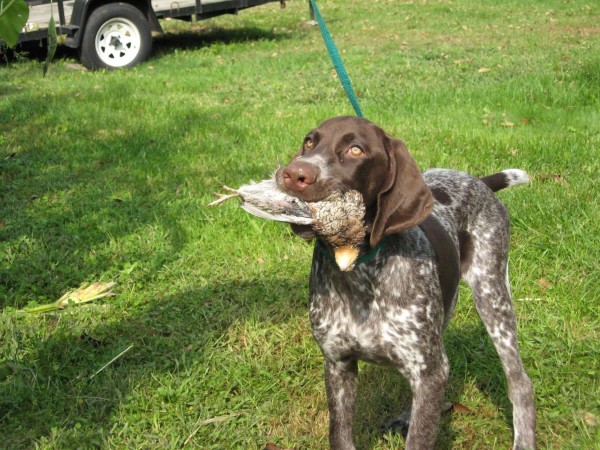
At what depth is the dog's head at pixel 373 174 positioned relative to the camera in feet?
9.57

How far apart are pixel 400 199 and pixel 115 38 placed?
34.4ft

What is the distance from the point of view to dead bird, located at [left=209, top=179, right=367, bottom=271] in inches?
108

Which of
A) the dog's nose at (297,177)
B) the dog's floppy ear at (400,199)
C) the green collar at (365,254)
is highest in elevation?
the dog's nose at (297,177)

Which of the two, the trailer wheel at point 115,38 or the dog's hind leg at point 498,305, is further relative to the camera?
the trailer wheel at point 115,38

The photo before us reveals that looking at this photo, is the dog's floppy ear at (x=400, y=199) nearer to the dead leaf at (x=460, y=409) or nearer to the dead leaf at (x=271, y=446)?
the dead leaf at (x=271, y=446)

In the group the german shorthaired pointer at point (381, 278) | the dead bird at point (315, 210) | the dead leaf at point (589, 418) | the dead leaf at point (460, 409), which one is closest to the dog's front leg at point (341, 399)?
the german shorthaired pointer at point (381, 278)

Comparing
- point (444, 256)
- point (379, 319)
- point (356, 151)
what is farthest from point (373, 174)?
point (444, 256)

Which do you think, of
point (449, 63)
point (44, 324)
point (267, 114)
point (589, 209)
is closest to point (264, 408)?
point (44, 324)

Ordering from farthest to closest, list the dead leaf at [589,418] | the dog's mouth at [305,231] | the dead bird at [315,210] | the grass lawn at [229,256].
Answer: the grass lawn at [229,256], the dead leaf at [589,418], the dog's mouth at [305,231], the dead bird at [315,210]

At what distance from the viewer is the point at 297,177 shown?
2764 millimetres

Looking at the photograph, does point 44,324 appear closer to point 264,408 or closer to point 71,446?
point 71,446

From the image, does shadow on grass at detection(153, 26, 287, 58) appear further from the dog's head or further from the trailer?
the dog's head

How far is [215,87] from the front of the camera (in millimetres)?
10633

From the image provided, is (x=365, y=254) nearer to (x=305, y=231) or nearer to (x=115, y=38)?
(x=305, y=231)
